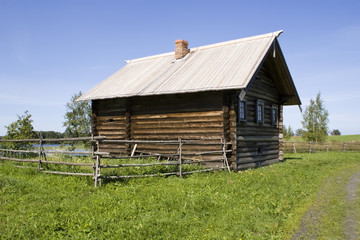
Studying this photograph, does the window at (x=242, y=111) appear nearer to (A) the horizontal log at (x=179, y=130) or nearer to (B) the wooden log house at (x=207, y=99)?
(B) the wooden log house at (x=207, y=99)

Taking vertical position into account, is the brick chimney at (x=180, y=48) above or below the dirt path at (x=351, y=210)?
above

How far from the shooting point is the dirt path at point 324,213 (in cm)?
623

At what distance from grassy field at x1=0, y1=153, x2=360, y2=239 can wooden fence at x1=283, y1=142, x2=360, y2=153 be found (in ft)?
67.9

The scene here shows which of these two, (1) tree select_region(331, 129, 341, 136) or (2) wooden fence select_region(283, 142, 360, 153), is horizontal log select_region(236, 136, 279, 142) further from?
(1) tree select_region(331, 129, 341, 136)

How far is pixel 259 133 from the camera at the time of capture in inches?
674

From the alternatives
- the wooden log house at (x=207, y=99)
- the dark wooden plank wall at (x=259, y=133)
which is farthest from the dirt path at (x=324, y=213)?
the wooden log house at (x=207, y=99)

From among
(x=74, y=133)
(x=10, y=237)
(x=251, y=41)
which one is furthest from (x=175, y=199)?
(x=74, y=133)

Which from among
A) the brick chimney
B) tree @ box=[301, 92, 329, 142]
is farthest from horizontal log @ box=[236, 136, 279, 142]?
tree @ box=[301, 92, 329, 142]

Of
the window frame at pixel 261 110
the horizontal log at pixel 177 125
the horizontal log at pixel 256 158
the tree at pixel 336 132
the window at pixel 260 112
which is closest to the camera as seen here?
the horizontal log at pixel 177 125

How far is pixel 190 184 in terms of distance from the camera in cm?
983

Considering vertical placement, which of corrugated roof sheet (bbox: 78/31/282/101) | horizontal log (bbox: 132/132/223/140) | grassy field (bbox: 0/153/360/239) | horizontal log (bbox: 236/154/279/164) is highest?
corrugated roof sheet (bbox: 78/31/282/101)

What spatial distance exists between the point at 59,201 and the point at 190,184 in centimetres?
400

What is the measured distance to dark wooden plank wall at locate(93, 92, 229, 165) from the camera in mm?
14391

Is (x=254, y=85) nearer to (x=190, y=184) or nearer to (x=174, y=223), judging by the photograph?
(x=190, y=184)
